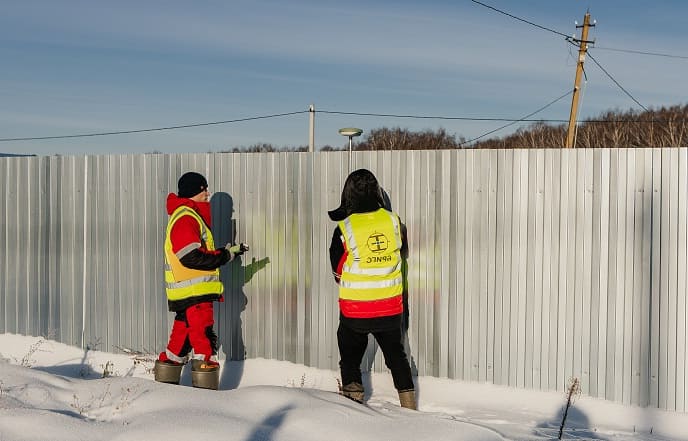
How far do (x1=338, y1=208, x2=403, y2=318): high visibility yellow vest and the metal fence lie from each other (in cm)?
116

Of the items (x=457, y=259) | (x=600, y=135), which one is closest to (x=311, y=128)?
(x=457, y=259)

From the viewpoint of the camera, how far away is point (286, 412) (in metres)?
5.04

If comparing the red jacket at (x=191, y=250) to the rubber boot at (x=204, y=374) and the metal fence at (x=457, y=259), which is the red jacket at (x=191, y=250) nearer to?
the rubber boot at (x=204, y=374)

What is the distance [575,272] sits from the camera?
6.55m

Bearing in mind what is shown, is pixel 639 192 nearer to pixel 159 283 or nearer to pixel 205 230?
pixel 205 230

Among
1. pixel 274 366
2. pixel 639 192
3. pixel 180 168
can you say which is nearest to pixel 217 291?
pixel 274 366

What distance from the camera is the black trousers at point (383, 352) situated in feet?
19.7

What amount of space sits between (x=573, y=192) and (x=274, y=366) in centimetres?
317

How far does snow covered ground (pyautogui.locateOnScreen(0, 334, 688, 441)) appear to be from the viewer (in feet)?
15.1

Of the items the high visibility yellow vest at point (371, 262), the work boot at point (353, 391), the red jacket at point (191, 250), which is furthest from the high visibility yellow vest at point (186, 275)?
the work boot at point (353, 391)

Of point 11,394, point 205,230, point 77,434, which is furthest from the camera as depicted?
point 205,230

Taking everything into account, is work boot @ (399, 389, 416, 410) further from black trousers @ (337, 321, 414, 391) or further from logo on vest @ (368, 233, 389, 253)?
logo on vest @ (368, 233, 389, 253)

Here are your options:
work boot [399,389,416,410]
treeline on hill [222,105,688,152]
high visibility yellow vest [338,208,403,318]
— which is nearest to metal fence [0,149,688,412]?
work boot [399,389,416,410]

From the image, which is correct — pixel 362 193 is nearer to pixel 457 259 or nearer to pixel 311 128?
pixel 457 259
